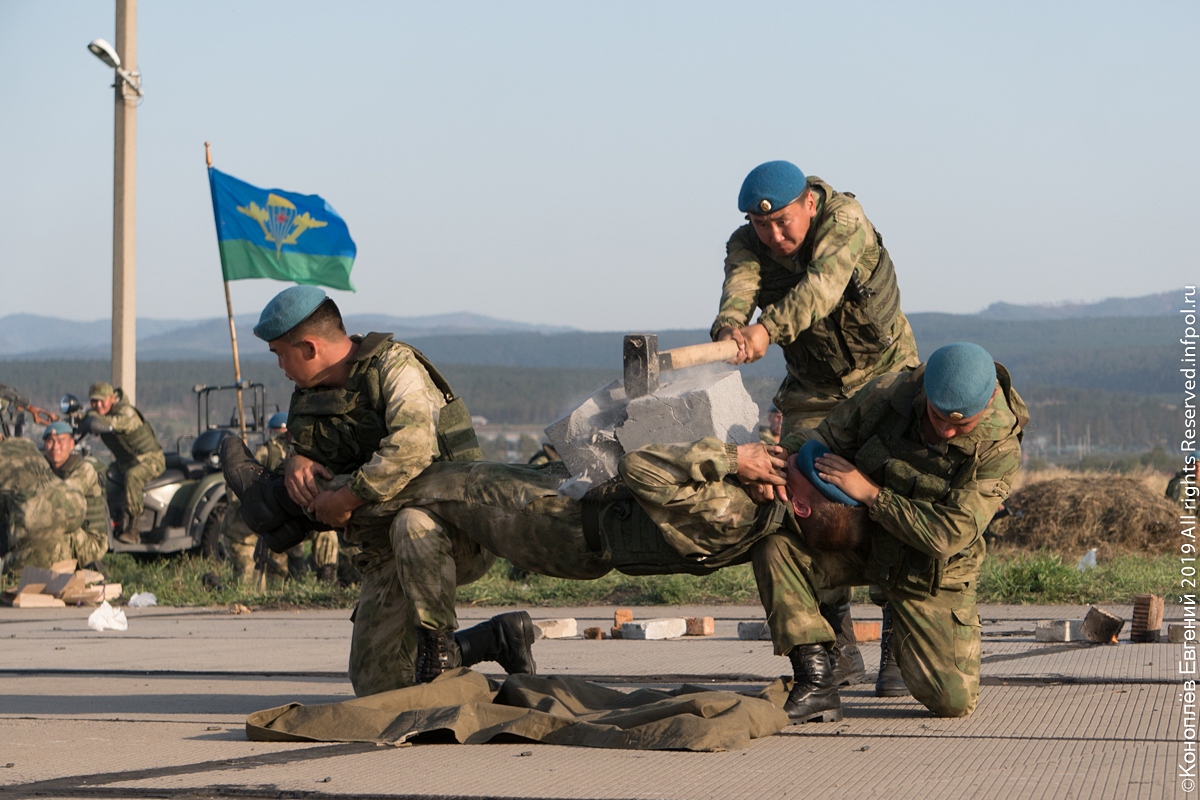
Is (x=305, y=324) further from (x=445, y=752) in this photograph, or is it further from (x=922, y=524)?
(x=922, y=524)

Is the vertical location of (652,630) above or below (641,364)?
below

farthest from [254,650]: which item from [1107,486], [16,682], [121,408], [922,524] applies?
[1107,486]

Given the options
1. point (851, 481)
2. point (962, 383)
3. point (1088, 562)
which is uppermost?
point (962, 383)

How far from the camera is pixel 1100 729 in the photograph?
14.4 ft

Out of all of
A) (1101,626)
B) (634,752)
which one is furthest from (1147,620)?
(634,752)

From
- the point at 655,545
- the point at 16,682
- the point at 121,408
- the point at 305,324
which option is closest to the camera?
the point at 655,545

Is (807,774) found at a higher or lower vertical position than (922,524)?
lower

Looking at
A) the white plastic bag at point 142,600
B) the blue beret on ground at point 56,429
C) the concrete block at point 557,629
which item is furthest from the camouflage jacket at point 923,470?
the blue beret on ground at point 56,429

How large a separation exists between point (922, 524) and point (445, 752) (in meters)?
1.57

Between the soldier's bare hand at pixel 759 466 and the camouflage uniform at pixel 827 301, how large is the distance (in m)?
0.72

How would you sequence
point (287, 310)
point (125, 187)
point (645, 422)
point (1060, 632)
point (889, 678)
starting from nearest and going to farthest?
point (645, 422)
point (287, 310)
point (889, 678)
point (1060, 632)
point (125, 187)

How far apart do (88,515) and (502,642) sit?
27.0 ft

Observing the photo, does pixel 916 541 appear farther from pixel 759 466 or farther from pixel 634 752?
pixel 634 752

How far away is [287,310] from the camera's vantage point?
5.11 metres
